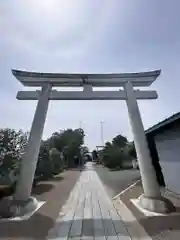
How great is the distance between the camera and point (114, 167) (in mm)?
40812

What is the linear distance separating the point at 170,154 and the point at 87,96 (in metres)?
5.51

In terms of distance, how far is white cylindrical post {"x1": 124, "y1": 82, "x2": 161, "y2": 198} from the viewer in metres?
8.81

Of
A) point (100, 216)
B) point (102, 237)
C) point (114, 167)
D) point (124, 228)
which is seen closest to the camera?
point (102, 237)

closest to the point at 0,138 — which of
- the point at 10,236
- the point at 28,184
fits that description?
the point at 28,184

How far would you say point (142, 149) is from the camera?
9.22 m

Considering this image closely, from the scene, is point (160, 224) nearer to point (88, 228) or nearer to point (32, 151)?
point (88, 228)

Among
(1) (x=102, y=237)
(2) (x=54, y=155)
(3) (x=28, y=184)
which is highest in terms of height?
(2) (x=54, y=155)

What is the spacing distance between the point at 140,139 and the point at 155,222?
9.68ft

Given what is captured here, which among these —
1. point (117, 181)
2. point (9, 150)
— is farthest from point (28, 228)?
point (117, 181)

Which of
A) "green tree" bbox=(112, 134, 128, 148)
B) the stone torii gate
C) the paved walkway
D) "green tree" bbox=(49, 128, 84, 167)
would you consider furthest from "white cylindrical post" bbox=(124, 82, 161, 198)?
"green tree" bbox=(112, 134, 128, 148)

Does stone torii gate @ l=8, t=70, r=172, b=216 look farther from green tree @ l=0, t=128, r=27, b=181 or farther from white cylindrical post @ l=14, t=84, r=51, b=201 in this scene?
green tree @ l=0, t=128, r=27, b=181

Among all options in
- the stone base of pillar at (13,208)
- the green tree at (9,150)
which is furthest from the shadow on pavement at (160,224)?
the green tree at (9,150)

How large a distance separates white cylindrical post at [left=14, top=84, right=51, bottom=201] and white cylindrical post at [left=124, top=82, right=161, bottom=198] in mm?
2949

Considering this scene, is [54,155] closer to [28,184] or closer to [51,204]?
[51,204]
